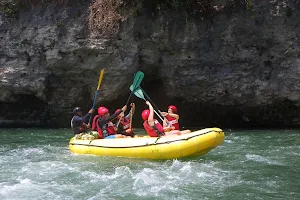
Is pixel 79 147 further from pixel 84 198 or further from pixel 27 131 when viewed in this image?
pixel 27 131

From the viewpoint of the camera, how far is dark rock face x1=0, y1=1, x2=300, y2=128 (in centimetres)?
1228

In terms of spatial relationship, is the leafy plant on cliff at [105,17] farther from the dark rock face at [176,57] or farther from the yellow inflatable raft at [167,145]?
the yellow inflatable raft at [167,145]

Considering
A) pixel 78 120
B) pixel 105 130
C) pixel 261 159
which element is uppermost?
pixel 78 120

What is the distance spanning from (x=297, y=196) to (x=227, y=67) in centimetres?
734

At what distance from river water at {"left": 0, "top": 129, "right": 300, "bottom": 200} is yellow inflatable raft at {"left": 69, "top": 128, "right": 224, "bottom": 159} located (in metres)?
0.15

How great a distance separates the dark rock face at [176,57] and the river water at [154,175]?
3290mm

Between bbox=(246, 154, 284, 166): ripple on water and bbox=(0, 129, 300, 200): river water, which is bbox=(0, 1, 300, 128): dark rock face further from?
bbox=(246, 154, 284, 166): ripple on water

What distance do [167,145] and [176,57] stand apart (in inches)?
212

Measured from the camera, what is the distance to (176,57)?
41.5ft

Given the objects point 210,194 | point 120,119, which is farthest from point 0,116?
point 210,194

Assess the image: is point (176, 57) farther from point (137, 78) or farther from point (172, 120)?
point (172, 120)

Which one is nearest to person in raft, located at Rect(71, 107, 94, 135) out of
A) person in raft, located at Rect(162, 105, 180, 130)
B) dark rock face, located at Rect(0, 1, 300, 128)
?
person in raft, located at Rect(162, 105, 180, 130)

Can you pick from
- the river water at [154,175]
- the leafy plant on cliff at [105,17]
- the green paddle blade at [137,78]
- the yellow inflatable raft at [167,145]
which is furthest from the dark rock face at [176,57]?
the yellow inflatable raft at [167,145]

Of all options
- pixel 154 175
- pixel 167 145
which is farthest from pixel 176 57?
pixel 154 175
